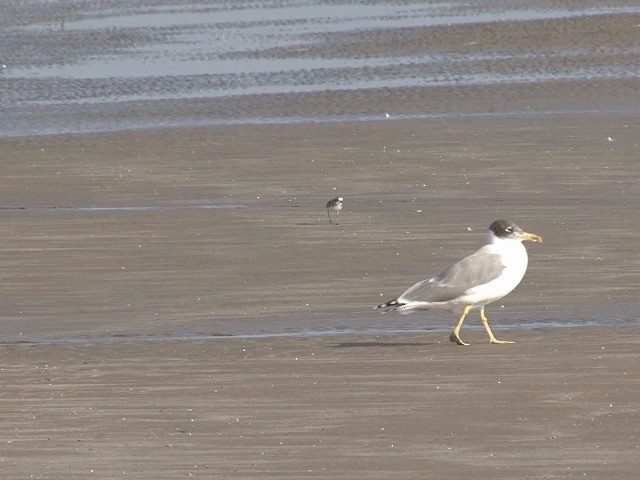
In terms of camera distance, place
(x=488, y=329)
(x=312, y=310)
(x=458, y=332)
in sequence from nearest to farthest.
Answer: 1. (x=488, y=329)
2. (x=458, y=332)
3. (x=312, y=310)

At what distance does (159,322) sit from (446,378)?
255 centimetres

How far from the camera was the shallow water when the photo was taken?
2273 cm

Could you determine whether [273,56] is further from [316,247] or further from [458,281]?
[458,281]

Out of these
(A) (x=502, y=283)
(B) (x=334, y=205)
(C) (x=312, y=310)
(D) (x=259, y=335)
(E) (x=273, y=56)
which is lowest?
(E) (x=273, y=56)

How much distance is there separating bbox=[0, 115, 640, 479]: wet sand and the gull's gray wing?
0.93 feet

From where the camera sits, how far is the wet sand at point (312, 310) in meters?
8.05

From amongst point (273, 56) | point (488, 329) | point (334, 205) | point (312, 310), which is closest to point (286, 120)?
point (273, 56)

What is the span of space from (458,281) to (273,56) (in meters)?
16.9

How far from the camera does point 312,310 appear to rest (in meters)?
11.4

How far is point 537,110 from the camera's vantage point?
21.3 m

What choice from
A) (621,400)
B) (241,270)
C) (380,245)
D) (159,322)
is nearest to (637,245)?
(380,245)

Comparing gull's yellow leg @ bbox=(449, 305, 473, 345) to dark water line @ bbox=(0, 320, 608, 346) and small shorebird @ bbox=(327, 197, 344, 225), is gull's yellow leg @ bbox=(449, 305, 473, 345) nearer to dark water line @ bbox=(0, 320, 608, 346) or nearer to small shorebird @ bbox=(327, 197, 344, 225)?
dark water line @ bbox=(0, 320, 608, 346)

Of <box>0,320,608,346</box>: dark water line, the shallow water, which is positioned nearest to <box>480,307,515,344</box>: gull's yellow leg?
<box>0,320,608,346</box>: dark water line

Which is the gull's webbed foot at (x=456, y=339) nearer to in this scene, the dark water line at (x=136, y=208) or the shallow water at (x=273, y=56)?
the dark water line at (x=136, y=208)
